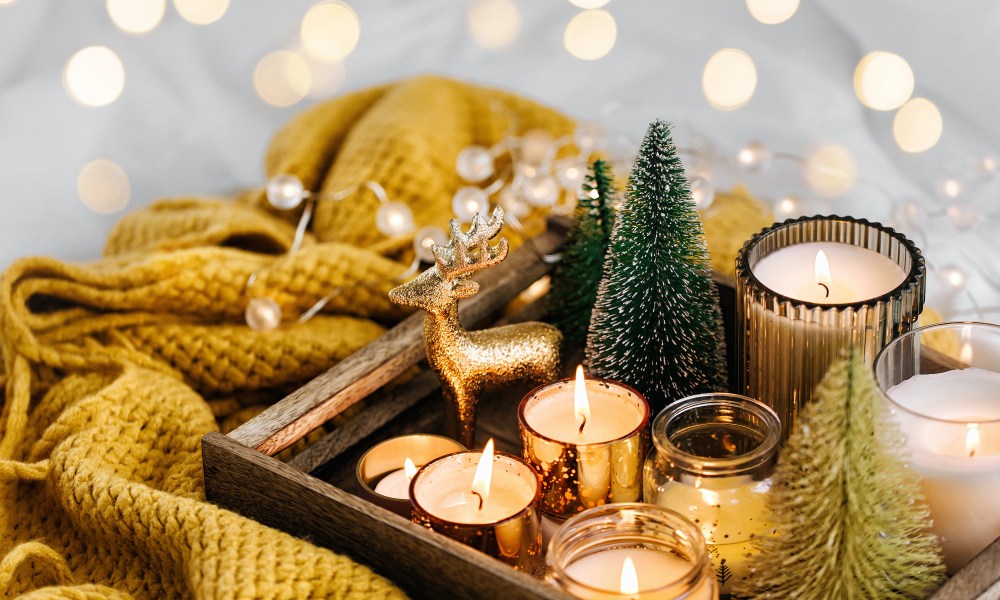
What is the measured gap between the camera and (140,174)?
1.41 meters

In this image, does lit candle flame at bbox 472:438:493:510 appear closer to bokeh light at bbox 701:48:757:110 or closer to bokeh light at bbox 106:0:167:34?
bokeh light at bbox 701:48:757:110

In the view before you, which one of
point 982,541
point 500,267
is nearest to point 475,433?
point 500,267

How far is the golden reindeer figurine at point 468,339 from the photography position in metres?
0.72

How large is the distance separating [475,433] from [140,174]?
0.78 m

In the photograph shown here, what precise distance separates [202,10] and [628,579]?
1205 mm

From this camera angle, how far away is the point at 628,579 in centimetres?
59

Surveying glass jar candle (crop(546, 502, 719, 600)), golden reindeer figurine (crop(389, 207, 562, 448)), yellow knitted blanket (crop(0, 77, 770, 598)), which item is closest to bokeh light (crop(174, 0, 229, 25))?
yellow knitted blanket (crop(0, 77, 770, 598))

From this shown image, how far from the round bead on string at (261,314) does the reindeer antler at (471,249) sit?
0.81 feet

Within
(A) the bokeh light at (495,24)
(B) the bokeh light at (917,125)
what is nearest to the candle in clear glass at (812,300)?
(B) the bokeh light at (917,125)

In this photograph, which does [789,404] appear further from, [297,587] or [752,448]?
[297,587]

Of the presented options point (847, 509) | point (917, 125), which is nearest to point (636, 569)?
point (847, 509)

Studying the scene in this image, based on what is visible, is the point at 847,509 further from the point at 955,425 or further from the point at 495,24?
the point at 495,24

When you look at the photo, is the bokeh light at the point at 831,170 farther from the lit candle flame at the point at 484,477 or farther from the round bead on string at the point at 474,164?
the lit candle flame at the point at 484,477

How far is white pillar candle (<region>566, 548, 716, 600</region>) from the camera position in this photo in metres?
0.61
